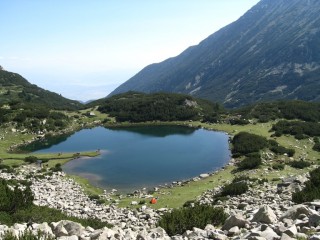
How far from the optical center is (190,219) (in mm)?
19547

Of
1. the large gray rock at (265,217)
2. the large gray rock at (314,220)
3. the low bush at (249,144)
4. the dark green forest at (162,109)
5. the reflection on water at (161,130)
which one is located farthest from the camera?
the dark green forest at (162,109)

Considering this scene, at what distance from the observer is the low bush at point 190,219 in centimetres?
1919

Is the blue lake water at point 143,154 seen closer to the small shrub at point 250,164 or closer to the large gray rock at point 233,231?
the small shrub at point 250,164

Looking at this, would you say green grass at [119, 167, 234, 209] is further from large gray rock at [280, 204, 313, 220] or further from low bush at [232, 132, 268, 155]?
large gray rock at [280, 204, 313, 220]

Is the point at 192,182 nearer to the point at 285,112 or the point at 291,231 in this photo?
the point at 291,231

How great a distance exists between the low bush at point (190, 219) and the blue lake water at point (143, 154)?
21.0 metres

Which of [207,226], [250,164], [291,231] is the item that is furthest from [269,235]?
[250,164]

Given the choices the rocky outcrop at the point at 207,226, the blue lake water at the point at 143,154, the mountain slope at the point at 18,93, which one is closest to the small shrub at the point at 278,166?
the blue lake water at the point at 143,154

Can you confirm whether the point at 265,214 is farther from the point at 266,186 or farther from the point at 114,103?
the point at 114,103

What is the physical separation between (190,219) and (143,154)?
40768mm

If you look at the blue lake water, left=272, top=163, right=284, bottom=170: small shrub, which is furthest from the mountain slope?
left=272, top=163, right=284, bottom=170: small shrub

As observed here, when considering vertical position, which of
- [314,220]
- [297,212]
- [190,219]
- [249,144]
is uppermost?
[314,220]

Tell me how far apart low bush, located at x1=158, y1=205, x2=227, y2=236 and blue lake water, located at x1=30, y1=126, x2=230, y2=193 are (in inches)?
829

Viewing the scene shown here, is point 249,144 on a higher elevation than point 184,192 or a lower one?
higher
